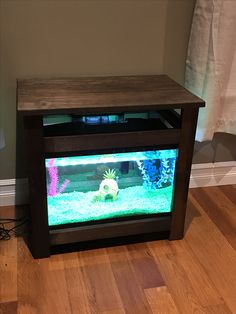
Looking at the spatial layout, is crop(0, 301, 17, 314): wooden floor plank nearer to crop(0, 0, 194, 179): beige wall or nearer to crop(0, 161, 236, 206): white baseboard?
crop(0, 0, 194, 179): beige wall

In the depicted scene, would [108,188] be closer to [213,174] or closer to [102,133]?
[102,133]

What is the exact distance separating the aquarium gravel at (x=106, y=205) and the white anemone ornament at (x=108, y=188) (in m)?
0.02

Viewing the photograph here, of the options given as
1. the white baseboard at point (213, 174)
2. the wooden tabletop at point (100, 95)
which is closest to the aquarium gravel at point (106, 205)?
the wooden tabletop at point (100, 95)

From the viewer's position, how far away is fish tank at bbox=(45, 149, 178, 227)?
1615 millimetres

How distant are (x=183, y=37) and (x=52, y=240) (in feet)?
3.64

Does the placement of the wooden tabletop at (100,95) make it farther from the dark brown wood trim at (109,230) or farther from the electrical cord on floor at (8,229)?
the electrical cord on floor at (8,229)

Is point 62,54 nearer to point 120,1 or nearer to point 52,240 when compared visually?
point 120,1

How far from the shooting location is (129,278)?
1615mm

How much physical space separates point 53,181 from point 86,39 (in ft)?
2.21

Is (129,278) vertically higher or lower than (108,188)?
lower

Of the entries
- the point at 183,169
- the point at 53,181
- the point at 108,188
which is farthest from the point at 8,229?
the point at 183,169

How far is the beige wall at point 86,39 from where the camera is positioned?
174 cm

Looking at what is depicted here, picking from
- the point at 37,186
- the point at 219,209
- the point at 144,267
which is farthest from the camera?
the point at 219,209

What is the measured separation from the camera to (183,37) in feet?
6.24
